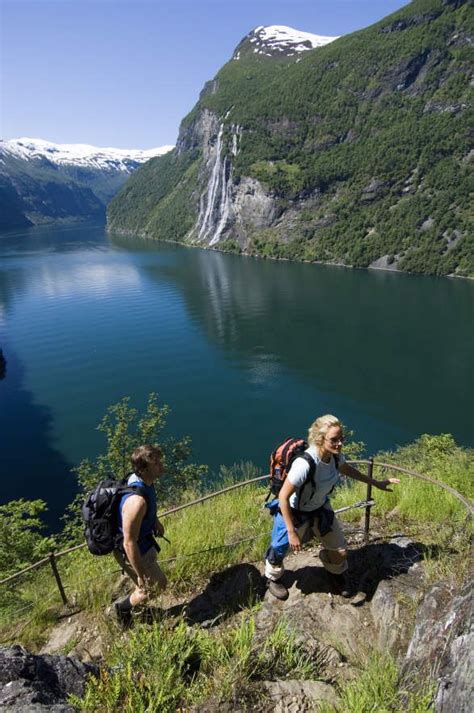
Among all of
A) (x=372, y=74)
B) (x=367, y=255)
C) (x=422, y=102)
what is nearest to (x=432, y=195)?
(x=367, y=255)

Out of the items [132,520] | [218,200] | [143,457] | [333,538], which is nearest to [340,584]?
[333,538]

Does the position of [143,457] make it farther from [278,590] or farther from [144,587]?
[278,590]

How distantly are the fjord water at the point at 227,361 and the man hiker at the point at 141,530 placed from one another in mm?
27494

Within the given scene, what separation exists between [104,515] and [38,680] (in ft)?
4.55

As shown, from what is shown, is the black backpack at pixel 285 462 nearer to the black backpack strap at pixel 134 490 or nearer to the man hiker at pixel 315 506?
the man hiker at pixel 315 506

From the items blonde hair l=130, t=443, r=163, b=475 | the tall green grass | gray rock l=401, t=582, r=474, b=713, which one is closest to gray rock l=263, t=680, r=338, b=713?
gray rock l=401, t=582, r=474, b=713

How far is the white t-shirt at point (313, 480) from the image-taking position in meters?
4.35

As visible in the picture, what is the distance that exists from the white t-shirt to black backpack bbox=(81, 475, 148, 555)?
154 centimetres

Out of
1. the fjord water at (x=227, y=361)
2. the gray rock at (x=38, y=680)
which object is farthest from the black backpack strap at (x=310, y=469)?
the fjord water at (x=227, y=361)

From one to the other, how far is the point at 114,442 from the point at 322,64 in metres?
224

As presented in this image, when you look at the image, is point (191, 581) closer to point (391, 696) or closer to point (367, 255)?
point (391, 696)

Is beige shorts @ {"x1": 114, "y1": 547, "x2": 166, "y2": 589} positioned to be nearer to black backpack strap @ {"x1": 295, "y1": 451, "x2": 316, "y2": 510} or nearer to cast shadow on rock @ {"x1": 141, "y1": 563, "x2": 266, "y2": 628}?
cast shadow on rock @ {"x1": 141, "y1": 563, "x2": 266, "y2": 628}

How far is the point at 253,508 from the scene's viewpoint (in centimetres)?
706

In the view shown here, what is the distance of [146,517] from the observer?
4.61m
